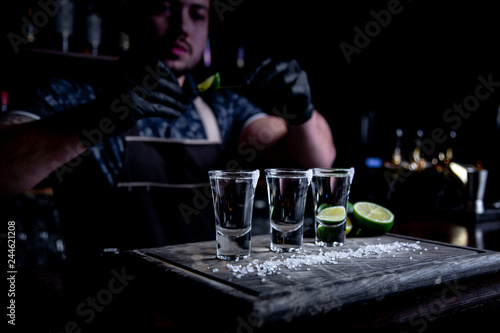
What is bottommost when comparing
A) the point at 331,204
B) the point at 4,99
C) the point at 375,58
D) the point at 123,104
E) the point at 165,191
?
the point at 165,191

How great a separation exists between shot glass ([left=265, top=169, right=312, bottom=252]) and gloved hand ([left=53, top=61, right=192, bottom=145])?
2.37 ft

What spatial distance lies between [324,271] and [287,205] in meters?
0.22

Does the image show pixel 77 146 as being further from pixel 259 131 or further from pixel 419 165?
pixel 419 165

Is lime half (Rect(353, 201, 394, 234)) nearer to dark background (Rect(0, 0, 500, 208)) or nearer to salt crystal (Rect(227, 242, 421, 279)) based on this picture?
salt crystal (Rect(227, 242, 421, 279))

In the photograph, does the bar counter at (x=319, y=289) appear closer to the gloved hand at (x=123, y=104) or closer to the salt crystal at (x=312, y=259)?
the salt crystal at (x=312, y=259)

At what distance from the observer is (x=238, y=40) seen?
4188 mm

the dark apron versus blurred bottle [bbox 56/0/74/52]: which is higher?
blurred bottle [bbox 56/0/74/52]

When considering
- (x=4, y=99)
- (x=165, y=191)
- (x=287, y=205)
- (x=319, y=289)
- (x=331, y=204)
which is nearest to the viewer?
(x=319, y=289)

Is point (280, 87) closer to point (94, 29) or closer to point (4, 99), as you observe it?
point (94, 29)

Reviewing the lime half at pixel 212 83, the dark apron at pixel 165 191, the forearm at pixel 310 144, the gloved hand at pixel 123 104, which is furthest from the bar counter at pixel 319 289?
the forearm at pixel 310 144

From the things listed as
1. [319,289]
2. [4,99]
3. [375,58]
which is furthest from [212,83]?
[375,58]

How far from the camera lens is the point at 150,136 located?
219 cm

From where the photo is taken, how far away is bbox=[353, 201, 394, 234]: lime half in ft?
4.29

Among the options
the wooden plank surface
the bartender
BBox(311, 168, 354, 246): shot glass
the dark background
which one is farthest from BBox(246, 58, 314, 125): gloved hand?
the dark background
